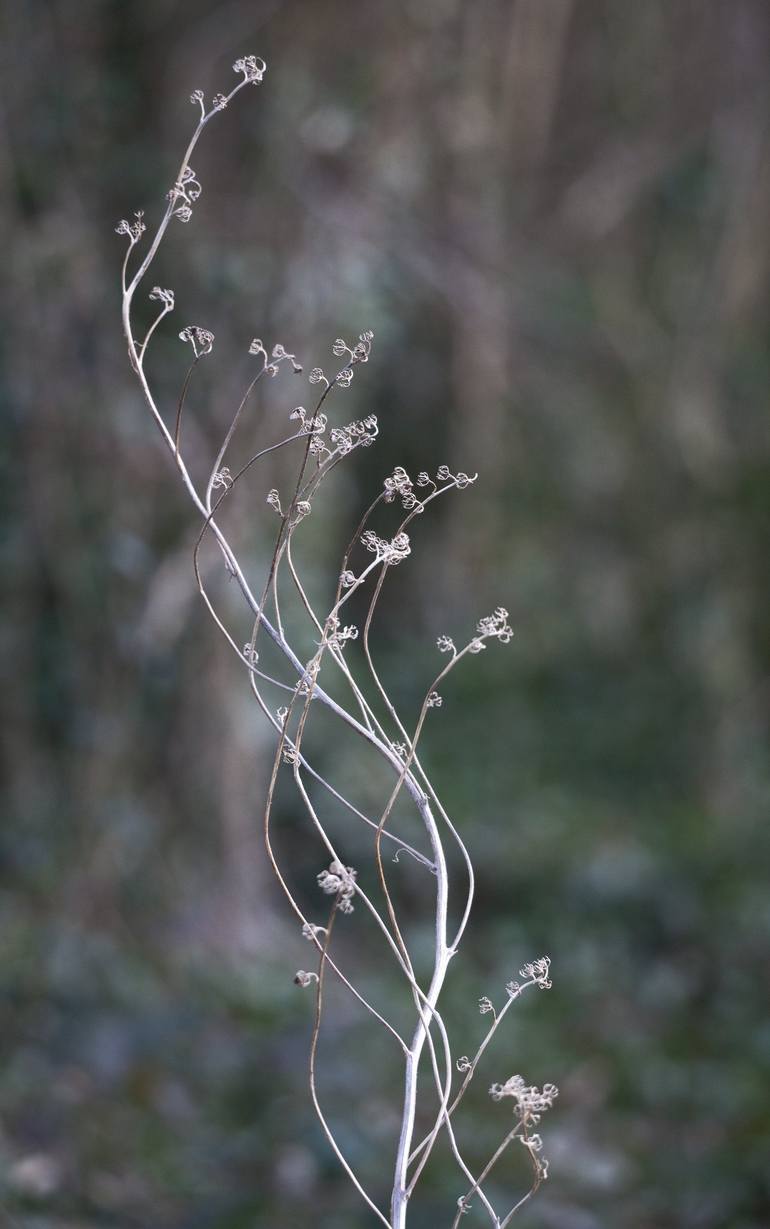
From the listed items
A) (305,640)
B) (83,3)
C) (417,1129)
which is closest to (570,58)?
(83,3)

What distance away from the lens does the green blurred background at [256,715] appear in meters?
2.96

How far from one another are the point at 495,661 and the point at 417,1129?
4.13m

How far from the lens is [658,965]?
13.7ft

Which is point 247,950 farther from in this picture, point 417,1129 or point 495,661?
point 495,661

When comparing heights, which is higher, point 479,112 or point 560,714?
point 479,112

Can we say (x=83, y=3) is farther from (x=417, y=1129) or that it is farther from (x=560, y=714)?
(x=560, y=714)

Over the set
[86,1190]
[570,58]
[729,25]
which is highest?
[570,58]

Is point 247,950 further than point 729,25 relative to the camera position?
No

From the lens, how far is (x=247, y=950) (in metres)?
3.87

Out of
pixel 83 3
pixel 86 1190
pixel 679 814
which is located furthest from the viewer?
pixel 679 814

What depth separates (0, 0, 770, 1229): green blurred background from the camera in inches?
116

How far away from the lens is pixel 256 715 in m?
3.92

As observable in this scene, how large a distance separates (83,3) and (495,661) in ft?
13.6

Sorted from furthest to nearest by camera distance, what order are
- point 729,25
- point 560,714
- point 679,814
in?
point 560,714 → point 729,25 → point 679,814
